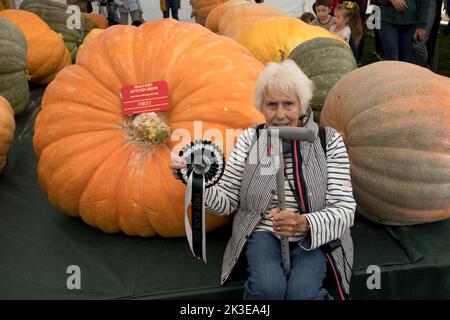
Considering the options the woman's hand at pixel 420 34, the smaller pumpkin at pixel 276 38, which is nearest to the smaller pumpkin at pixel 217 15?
the smaller pumpkin at pixel 276 38

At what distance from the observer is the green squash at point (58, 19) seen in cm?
464

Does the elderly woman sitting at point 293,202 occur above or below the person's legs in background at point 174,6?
below

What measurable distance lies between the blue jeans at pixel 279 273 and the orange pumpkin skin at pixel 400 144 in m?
0.46

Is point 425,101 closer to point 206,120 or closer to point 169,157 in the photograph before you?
point 206,120

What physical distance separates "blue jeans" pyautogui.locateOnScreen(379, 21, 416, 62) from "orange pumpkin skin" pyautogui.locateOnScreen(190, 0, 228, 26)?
2368mm

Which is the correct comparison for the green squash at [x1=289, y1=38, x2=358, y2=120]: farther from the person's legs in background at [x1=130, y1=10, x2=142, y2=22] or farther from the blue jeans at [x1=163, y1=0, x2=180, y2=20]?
the blue jeans at [x1=163, y1=0, x2=180, y2=20]

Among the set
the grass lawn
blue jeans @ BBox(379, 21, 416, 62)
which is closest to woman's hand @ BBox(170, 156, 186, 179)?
blue jeans @ BBox(379, 21, 416, 62)

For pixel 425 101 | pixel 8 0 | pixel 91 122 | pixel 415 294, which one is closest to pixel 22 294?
pixel 91 122

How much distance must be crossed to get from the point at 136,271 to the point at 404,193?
1110mm

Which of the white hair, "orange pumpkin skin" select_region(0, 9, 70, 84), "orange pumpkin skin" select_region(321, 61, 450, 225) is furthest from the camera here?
"orange pumpkin skin" select_region(0, 9, 70, 84)

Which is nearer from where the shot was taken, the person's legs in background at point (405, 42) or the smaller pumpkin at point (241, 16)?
the smaller pumpkin at point (241, 16)

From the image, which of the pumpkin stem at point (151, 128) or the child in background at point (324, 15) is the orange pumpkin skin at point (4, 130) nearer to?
the pumpkin stem at point (151, 128)

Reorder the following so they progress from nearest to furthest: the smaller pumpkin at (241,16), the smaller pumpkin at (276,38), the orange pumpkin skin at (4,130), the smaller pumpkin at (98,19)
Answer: the orange pumpkin skin at (4,130) → the smaller pumpkin at (276,38) → the smaller pumpkin at (241,16) → the smaller pumpkin at (98,19)

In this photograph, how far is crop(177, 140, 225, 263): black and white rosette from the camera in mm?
1468
